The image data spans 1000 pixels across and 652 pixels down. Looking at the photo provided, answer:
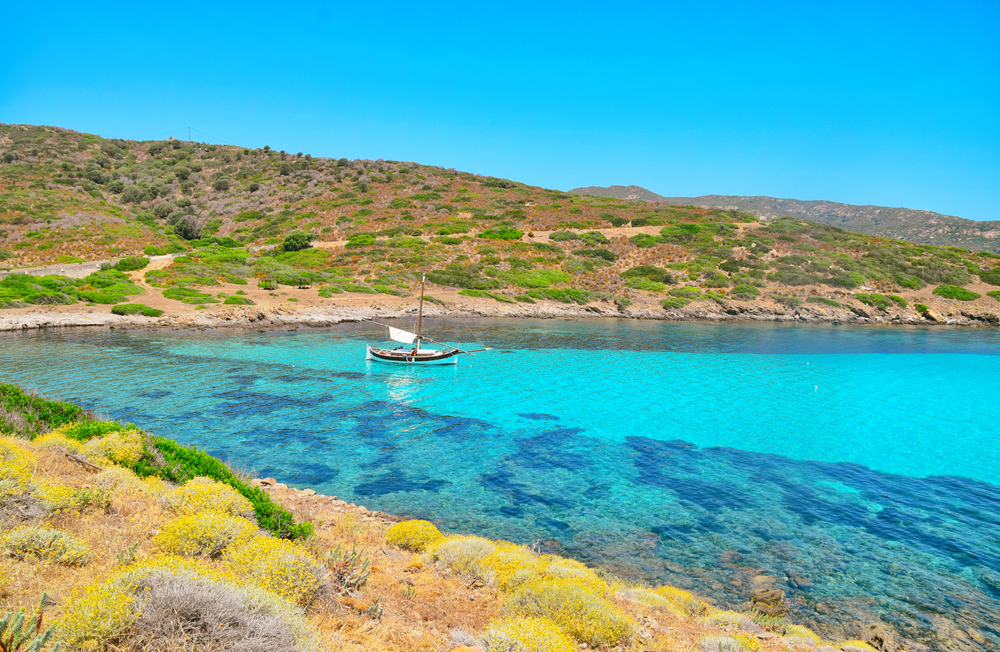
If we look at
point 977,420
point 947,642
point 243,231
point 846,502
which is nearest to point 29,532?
point 947,642

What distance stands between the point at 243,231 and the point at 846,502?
92.3m

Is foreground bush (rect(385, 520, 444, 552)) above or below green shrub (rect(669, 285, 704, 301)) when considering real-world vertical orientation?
below

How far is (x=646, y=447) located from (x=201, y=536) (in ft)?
54.4

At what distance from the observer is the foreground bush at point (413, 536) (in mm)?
10906

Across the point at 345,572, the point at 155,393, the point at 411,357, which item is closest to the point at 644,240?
the point at 411,357

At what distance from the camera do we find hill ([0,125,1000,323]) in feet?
203

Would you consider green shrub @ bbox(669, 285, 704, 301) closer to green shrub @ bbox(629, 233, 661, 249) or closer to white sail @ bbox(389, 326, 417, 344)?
green shrub @ bbox(629, 233, 661, 249)

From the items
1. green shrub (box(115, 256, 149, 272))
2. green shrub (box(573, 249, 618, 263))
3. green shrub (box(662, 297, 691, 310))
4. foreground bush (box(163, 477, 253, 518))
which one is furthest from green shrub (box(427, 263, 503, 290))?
foreground bush (box(163, 477, 253, 518))

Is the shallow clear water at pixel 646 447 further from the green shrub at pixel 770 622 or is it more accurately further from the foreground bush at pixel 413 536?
the foreground bush at pixel 413 536

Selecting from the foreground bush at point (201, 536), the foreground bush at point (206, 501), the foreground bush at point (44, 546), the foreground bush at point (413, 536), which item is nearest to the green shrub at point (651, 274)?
the foreground bush at point (413, 536)

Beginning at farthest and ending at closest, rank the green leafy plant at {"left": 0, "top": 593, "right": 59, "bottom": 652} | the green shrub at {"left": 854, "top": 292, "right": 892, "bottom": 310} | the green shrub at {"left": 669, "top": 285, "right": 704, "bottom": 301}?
1. the green shrub at {"left": 854, "top": 292, "right": 892, "bottom": 310}
2. the green shrub at {"left": 669, "top": 285, "right": 704, "bottom": 301}
3. the green leafy plant at {"left": 0, "top": 593, "right": 59, "bottom": 652}

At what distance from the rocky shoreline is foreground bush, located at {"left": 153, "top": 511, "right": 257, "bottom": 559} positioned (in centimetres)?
4041

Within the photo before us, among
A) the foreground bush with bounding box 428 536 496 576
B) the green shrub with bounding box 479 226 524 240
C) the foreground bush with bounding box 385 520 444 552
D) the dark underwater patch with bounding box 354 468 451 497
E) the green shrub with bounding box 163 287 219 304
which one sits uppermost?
the green shrub with bounding box 479 226 524 240

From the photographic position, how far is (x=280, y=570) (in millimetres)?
6918
